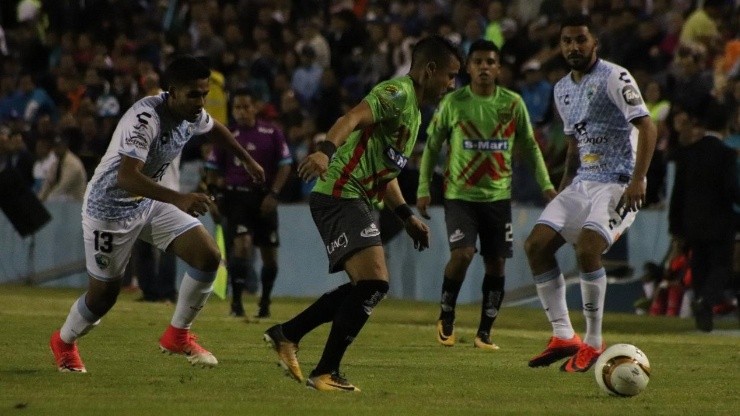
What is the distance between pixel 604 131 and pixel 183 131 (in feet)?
10.2

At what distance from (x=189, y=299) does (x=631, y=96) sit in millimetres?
3479

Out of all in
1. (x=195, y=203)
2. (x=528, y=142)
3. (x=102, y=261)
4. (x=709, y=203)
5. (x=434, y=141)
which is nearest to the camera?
(x=195, y=203)

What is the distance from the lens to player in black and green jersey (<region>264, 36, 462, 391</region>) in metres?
9.00

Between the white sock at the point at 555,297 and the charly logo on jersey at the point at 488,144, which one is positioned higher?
the charly logo on jersey at the point at 488,144

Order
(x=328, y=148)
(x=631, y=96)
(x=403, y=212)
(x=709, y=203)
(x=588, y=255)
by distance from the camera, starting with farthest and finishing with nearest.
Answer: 1. (x=709, y=203)
2. (x=588, y=255)
3. (x=631, y=96)
4. (x=403, y=212)
5. (x=328, y=148)

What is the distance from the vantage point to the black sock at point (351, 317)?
29.5ft

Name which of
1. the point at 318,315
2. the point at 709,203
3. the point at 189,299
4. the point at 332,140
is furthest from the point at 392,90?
the point at 709,203

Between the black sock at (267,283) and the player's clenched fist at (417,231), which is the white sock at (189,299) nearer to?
the player's clenched fist at (417,231)

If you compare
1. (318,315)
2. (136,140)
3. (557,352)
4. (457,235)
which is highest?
(136,140)

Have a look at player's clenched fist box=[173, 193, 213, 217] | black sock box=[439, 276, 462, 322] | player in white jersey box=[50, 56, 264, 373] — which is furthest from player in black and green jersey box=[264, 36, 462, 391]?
black sock box=[439, 276, 462, 322]

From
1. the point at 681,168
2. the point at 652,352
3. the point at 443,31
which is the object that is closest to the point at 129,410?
the point at 652,352

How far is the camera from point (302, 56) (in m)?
24.7

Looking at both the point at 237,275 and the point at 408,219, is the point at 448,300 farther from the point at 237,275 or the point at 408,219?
the point at 408,219

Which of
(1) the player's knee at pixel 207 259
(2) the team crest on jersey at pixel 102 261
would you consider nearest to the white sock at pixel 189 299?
(1) the player's knee at pixel 207 259
